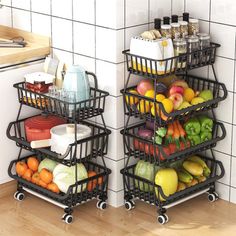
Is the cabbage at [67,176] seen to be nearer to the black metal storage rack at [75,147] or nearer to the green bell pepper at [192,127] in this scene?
the black metal storage rack at [75,147]

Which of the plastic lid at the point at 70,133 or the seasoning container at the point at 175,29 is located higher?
the seasoning container at the point at 175,29

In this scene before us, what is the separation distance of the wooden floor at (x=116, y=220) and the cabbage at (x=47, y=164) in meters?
0.19

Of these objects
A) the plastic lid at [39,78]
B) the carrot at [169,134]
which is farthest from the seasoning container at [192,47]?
the plastic lid at [39,78]

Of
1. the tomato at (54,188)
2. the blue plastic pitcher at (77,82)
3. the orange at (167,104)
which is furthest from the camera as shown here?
the tomato at (54,188)

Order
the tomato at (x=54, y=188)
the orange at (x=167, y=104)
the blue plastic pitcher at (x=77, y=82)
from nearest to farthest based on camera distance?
the orange at (x=167, y=104)
the blue plastic pitcher at (x=77, y=82)
the tomato at (x=54, y=188)

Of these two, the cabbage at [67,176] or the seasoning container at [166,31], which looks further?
the cabbage at [67,176]

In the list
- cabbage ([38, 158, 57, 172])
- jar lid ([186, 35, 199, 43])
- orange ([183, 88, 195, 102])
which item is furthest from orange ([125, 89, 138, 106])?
cabbage ([38, 158, 57, 172])

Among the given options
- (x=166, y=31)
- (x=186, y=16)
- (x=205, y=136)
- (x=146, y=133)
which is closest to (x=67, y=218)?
(x=146, y=133)

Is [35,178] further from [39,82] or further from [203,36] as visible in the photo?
[203,36]

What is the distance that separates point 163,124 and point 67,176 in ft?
1.67

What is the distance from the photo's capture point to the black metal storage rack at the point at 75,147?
349cm

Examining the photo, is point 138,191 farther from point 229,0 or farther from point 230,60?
point 229,0

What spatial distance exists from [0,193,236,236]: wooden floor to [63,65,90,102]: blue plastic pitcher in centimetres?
57

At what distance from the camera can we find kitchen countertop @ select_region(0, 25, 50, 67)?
369 cm
